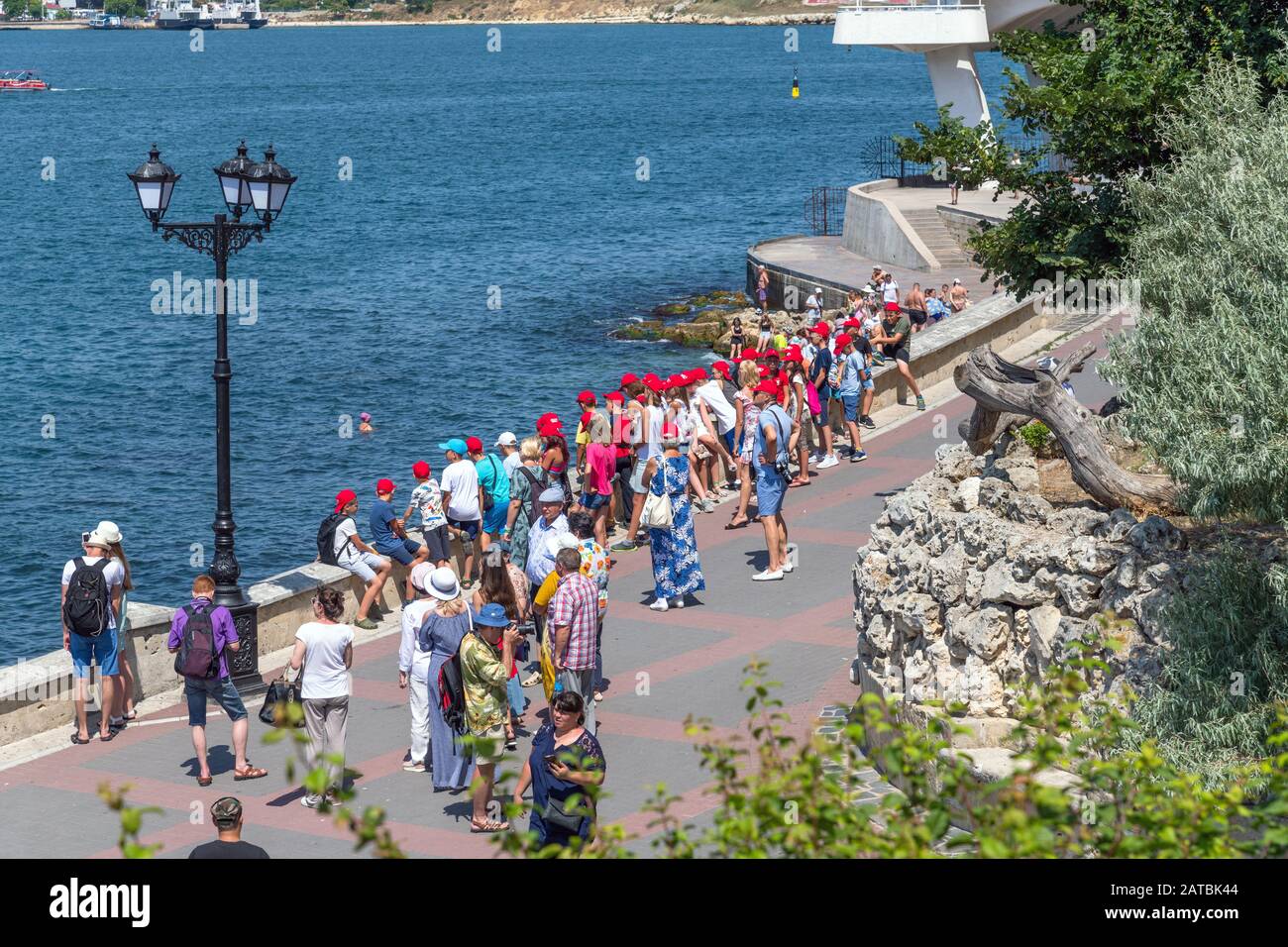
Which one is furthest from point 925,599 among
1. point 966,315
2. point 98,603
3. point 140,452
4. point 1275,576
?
point 140,452

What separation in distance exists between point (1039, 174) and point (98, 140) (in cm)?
10331

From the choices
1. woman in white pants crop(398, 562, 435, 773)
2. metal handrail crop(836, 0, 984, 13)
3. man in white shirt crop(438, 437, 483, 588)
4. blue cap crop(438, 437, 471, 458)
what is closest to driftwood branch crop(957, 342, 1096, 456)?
man in white shirt crop(438, 437, 483, 588)

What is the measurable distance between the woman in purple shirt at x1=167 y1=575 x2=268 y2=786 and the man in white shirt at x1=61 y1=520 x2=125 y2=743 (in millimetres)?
1039

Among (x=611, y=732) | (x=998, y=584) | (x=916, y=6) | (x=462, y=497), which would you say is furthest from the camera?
(x=916, y=6)

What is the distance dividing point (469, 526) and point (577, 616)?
185 inches

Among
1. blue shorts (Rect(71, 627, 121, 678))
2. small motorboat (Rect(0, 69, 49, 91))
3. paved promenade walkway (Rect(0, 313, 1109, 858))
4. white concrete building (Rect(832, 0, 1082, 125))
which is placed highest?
small motorboat (Rect(0, 69, 49, 91))

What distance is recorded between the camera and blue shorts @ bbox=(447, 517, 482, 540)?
16688 millimetres

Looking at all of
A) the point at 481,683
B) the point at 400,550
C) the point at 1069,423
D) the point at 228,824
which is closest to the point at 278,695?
the point at 481,683

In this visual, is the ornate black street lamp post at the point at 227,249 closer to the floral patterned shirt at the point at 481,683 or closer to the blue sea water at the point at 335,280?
the floral patterned shirt at the point at 481,683

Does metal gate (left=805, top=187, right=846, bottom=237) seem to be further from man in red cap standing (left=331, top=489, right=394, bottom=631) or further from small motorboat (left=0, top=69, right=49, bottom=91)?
small motorboat (left=0, top=69, right=49, bottom=91)

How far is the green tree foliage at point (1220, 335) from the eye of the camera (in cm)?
1001

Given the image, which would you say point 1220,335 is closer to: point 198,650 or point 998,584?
point 998,584

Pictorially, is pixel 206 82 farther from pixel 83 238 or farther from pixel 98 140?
pixel 83 238

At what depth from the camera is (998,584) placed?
477 inches
